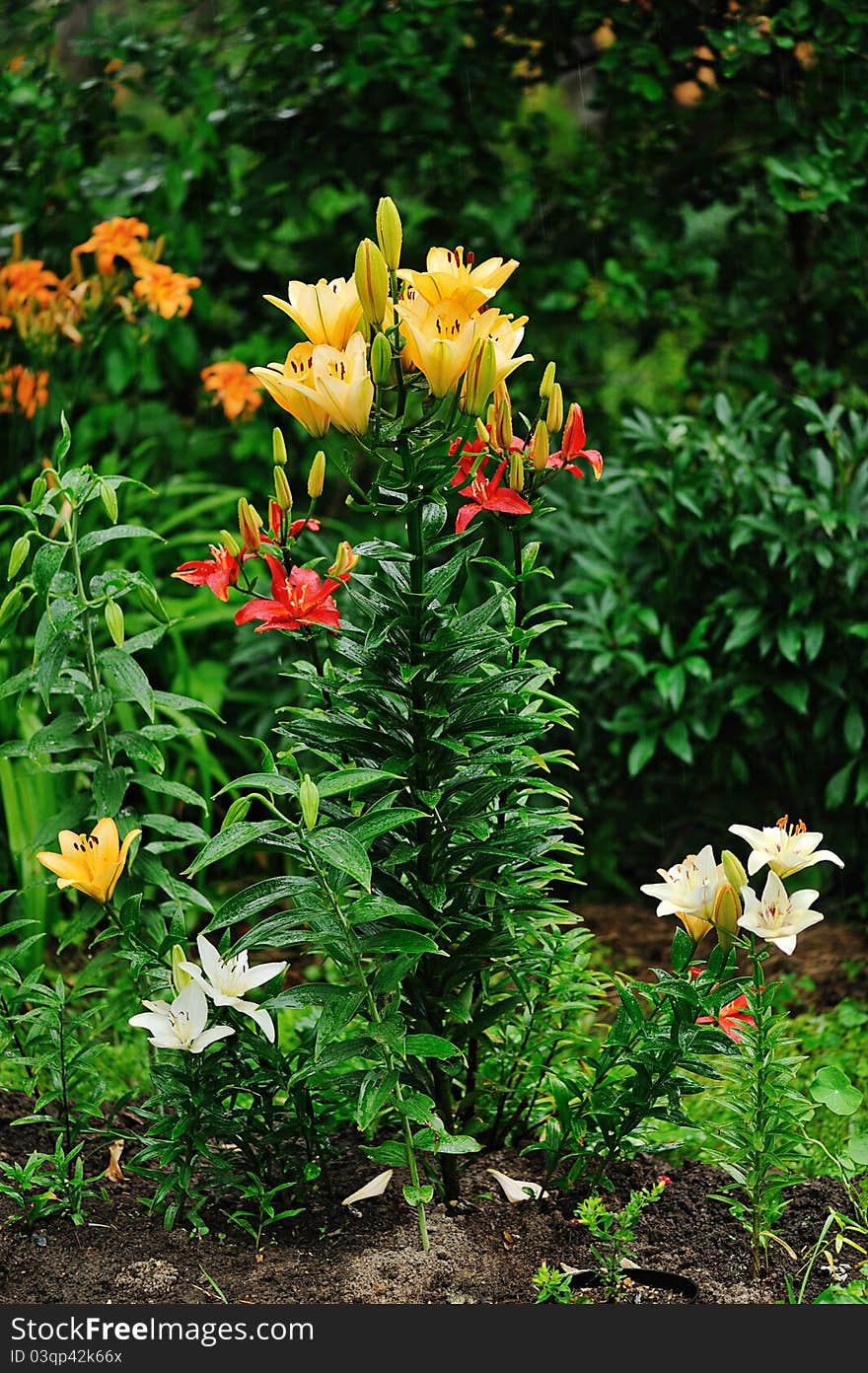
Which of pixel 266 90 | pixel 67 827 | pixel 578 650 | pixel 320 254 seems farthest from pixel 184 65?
pixel 67 827

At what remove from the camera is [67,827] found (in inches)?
87.0

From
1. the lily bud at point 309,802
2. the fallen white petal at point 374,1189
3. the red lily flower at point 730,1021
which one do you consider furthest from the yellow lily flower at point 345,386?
the fallen white petal at point 374,1189

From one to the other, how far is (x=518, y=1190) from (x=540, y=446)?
1122mm

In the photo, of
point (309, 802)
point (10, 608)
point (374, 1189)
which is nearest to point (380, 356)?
point (309, 802)

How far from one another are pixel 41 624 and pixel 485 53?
114 inches

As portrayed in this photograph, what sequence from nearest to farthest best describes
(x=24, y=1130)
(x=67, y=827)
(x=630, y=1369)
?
(x=630, y=1369), (x=67, y=827), (x=24, y=1130)

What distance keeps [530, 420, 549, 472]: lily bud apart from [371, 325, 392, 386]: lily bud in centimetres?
28

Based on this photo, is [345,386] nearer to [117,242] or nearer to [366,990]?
[366,990]

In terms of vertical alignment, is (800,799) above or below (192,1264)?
below

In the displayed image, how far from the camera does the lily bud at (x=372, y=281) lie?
5.46 ft

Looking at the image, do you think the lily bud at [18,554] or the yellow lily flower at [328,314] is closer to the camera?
the yellow lily flower at [328,314]

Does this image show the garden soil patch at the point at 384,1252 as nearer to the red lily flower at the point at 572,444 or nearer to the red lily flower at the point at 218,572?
the red lily flower at the point at 218,572

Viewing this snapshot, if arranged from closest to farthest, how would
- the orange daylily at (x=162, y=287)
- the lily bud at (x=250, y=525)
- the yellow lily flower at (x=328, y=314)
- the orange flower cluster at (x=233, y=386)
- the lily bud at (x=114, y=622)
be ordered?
the yellow lily flower at (x=328, y=314)
the lily bud at (x=250, y=525)
the lily bud at (x=114, y=622)
the orange daylily at (x=162, y=287)
the orange flower cluster at (x=233, y=386)

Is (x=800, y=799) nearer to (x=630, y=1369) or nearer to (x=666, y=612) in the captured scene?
(x=666, y=612)
